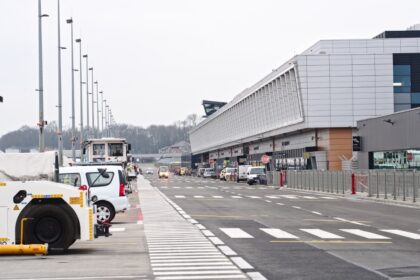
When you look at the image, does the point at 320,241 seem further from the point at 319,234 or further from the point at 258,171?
Result: the point at 258,171

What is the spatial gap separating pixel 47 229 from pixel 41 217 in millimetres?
263

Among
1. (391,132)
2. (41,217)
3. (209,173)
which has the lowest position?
(209,173)

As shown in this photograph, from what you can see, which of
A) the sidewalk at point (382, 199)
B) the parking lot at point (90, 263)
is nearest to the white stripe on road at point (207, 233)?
the parking lot at point (90, 263)

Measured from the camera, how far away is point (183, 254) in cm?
1530

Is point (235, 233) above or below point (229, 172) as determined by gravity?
below

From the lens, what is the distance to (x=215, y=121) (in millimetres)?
155000

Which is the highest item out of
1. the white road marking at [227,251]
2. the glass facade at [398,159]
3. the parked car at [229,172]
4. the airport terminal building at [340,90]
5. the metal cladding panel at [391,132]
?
the airport terminal building at [340,90]

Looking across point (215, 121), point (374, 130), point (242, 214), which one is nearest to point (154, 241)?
point (242, 214)

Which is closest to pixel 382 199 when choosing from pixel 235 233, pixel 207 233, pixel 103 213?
pixel 103 213

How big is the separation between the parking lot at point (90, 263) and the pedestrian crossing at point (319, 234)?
8.92ft

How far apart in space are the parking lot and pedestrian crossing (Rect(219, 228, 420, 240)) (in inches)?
107

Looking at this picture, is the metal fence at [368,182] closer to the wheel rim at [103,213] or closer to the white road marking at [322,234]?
the white road marking at [322,234]

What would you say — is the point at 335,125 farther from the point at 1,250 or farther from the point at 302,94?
the point at 1,250

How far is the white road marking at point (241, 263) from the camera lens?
13.2 metres
